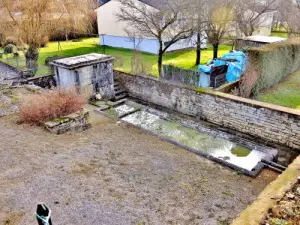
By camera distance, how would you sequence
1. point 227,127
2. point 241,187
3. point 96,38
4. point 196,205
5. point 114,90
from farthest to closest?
1. point 96,38
2. point 114,90
3. point 227,127
4. point 241,187
5. point 196,205

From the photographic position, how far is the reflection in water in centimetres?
940

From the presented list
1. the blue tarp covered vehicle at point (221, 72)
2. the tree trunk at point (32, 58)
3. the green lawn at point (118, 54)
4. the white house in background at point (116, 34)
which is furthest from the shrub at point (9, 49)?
the blue tarp covered vehicle at point (221, 72)

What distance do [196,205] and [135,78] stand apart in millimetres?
9069

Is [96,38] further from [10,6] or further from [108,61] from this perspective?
[108,61]

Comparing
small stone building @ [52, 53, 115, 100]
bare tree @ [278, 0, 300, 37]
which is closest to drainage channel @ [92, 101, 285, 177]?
small stone building @ [52, 53, 115, 100]

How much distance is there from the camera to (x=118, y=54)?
82.9ft

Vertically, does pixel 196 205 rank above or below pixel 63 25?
below

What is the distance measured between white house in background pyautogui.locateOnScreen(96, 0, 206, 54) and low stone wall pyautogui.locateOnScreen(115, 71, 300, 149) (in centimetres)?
1180

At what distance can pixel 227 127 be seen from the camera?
11352mm

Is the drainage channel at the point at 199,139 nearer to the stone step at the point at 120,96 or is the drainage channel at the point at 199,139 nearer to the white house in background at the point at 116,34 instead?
the stone step at the point at 120,96

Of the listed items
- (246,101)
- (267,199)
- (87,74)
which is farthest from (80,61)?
(267,199)

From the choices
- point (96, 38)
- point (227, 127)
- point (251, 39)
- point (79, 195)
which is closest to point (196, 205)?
point (79, 195)

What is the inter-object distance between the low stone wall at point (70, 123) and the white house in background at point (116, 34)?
15.9 meters

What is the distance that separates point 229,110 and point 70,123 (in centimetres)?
614
